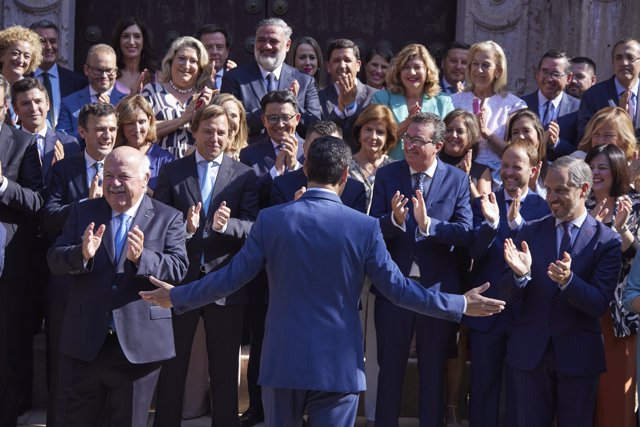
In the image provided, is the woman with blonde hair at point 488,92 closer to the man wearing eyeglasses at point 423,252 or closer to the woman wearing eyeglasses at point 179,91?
the man wearing eyeglasses at point 423,252

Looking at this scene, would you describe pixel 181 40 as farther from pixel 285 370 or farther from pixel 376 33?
pixel 285 370

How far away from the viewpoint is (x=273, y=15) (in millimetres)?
10844

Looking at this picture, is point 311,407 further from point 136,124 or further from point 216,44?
point 216,44

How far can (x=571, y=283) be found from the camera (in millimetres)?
6488

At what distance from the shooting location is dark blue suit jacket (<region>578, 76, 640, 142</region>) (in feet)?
28.6

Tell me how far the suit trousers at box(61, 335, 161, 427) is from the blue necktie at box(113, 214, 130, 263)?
480mm

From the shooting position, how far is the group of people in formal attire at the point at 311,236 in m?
5.69

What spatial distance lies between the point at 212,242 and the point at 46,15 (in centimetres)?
404

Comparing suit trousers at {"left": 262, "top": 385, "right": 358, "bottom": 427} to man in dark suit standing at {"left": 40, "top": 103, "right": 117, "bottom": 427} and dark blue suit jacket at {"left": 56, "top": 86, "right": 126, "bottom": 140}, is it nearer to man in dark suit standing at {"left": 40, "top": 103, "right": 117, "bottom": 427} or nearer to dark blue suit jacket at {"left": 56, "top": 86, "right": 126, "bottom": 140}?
man in dark suit standing at {"left": 40, "top": 103, "right": 117, "bottom": 427}

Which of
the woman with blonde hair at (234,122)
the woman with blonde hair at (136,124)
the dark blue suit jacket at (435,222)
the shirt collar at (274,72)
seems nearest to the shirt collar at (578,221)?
the dark blue suit jacket at (435,222)

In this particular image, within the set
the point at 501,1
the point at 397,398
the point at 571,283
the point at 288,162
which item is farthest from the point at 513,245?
the point at 501,1

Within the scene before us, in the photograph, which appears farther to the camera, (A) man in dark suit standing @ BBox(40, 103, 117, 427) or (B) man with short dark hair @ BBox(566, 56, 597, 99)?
(B) man with short dark hair @ BBox(566, 56, 597, 99)

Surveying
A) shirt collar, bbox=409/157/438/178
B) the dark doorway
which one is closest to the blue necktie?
shirt collar, bbox=409/157/438/178

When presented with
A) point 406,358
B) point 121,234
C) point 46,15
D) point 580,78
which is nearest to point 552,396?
point 406,358
